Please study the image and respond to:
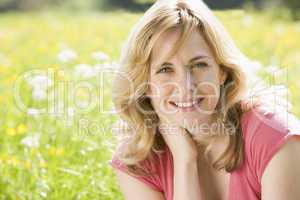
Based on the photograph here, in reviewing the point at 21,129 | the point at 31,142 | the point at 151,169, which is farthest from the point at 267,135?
the point at 21,129

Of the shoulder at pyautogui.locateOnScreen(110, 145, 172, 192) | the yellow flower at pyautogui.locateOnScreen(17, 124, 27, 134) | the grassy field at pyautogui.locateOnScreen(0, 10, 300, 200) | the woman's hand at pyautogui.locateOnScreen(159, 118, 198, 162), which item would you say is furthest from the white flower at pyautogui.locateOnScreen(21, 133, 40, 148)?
the woman's hand at pyautogui.locateOnScreen(159, 118, 198, 162)

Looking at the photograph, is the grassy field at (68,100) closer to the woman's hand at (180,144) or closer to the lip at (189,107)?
the woman's hand at (180,144)

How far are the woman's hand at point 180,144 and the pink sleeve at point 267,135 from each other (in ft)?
0.66

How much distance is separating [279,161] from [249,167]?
13 centimetres

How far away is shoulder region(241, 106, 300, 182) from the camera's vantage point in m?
1.96

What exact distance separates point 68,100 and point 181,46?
1.49m

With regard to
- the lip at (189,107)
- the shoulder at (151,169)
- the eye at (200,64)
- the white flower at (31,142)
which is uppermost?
the eye at (200,64)

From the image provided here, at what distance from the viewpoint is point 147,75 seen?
2.15 m

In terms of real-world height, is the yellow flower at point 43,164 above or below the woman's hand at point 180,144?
below

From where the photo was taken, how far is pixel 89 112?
3.23m

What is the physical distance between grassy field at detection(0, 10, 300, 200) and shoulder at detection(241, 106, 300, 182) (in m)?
0.70

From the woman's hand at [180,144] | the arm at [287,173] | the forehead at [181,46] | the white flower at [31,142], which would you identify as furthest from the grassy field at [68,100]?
the arm at [287,173]

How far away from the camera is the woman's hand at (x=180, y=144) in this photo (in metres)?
2.18

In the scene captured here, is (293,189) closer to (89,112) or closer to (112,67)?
(112,67)
